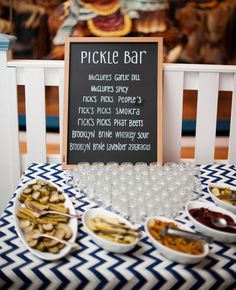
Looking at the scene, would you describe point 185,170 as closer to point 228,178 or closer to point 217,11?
point 228,178

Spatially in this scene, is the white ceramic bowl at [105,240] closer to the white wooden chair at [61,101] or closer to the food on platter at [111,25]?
the white wooden chair at [61,101]

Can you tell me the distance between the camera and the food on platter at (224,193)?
166cm

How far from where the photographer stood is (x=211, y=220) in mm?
1479

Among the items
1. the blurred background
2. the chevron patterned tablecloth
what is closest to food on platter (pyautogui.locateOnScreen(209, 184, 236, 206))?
the chevron patterned tablecloth

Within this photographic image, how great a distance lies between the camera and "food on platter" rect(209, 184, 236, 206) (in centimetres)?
166

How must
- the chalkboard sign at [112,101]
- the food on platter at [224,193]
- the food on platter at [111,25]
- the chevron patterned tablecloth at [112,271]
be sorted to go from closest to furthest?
the chevron patterned tablecloth at [112,271] < the food on platter at [224,193] < the chalkboard sign at [112,101] < the food on platter at [111,25]

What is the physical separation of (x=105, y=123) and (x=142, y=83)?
255 mm

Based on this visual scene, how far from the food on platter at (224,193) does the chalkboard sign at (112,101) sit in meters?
0.42

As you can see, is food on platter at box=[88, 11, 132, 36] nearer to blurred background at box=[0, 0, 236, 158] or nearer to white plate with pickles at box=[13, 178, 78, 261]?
blurred background at box=[0, 0, 236, 158]

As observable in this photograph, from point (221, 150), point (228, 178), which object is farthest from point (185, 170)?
point (221, 150)

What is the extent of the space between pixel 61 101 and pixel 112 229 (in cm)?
98

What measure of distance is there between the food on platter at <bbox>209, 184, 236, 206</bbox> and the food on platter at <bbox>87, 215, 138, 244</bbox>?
0.42 m

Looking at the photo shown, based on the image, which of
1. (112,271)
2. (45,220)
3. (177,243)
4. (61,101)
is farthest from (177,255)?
(61,101)

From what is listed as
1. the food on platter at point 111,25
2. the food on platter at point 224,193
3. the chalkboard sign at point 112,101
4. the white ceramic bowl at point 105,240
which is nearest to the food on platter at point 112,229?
the white ceramic bowl at point 105,240
